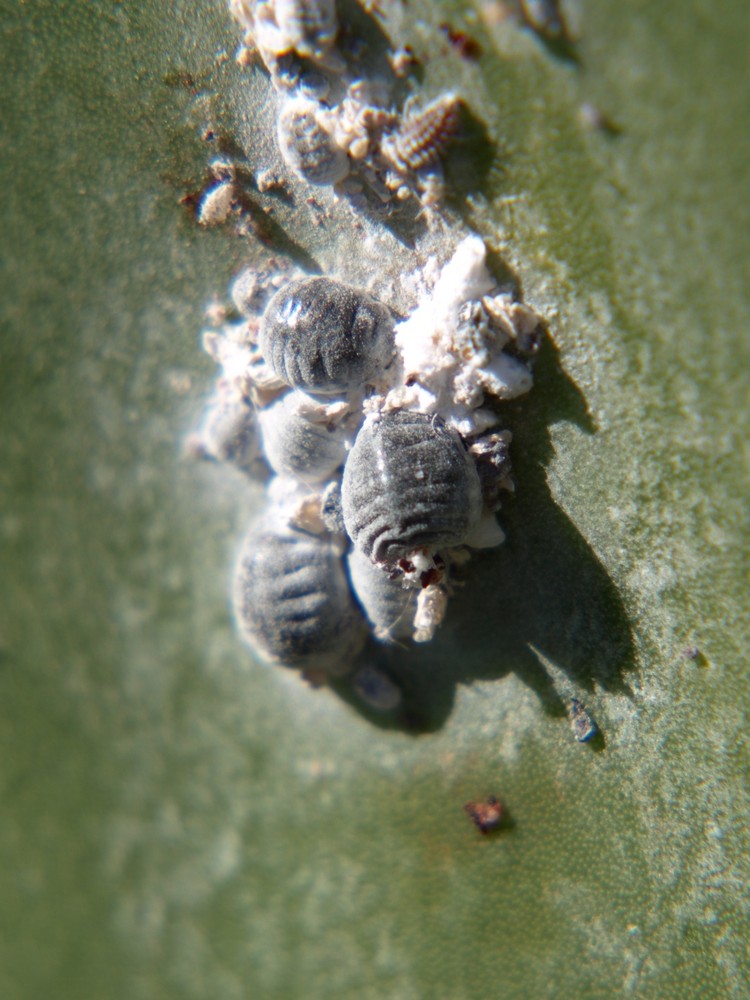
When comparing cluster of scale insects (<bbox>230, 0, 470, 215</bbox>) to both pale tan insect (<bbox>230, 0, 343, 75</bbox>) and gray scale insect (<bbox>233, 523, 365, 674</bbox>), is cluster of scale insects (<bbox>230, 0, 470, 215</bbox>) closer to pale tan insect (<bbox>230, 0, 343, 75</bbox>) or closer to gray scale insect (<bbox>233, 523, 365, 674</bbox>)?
pale tan insect (<bbox>230, 0, 343, 75</bbox>)

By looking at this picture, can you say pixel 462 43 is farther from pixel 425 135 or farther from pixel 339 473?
pixel 339 473

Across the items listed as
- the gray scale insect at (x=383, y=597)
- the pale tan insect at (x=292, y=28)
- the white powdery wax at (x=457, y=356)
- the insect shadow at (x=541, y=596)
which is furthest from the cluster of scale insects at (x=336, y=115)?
the gray scale insect at (x=383, y=597)

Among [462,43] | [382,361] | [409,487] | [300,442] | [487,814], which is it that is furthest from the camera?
[487,814]

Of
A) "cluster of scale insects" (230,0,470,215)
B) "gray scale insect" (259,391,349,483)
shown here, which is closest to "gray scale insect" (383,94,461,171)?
"cluster of scale insects" (230,0,470,215)

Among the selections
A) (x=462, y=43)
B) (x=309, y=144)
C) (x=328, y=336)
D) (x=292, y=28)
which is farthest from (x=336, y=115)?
(x=328, y=336)

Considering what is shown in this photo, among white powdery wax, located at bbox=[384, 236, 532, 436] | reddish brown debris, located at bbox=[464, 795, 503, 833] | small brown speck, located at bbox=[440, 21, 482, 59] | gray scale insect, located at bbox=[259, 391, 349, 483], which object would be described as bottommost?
reddish brown debris, located at bbox=[464, 795, 503, 833]

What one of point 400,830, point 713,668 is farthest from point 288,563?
point 713,668

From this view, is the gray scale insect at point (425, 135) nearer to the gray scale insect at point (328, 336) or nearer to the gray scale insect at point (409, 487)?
the gray scale insect at point (328, 336)
